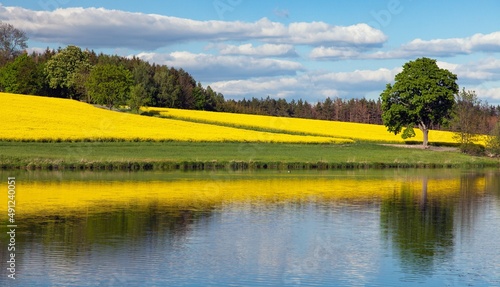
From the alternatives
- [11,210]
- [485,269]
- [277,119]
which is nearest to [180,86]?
[277,119]

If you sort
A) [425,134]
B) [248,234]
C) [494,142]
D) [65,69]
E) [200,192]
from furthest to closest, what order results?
[65,69], [425,134], [494,142], [200,192], [248,234]

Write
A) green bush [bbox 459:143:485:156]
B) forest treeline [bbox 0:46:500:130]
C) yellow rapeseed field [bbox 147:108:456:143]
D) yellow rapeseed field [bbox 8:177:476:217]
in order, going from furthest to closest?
forest treeline [bbox 0:46:500:130], yellow rapeseed field [bbox 147:108:456:143], green bush [bbox 459:143:485:156], yellow rapeseed field [bbox 8:177:476:217]

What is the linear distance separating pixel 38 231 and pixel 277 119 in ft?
279

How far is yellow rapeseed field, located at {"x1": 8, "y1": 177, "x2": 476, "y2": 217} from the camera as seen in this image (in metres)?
31.8

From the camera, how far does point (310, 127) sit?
100062 millimetres

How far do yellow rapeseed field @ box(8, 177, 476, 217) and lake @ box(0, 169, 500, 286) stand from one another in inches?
2.9

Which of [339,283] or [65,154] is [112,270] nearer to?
[339,283]

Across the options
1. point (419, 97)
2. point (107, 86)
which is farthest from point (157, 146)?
point (107, 86)

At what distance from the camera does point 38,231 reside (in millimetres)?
24031

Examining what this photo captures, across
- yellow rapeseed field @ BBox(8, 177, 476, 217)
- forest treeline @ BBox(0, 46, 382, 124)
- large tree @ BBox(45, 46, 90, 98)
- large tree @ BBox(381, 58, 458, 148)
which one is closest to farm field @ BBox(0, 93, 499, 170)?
large tree @ BBox(381, 58, 458, 148)

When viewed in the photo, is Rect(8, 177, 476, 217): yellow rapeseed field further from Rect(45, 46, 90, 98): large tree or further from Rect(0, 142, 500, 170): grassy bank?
Rect(45, 46, 90, 98): large tree

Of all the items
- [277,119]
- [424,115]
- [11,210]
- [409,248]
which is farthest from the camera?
[277,119]

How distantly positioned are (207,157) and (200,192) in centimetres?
1994

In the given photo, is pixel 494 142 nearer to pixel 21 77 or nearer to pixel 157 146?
pixel 157 146
